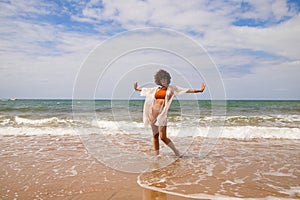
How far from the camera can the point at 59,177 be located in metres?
4.39

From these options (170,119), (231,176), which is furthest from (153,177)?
(170,119)

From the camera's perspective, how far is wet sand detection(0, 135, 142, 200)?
359cm

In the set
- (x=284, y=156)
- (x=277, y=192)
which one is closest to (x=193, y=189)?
(x=277, y=192)

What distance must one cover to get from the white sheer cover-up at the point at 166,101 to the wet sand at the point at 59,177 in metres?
1.35

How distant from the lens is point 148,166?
5188mm

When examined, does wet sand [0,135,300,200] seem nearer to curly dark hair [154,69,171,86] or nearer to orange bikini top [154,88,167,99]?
orange bikini top [154,88,167,99]

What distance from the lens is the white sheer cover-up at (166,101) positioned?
17.2ft

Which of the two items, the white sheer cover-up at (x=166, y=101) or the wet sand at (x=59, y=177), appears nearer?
the wet sand at (x=59, y=177)

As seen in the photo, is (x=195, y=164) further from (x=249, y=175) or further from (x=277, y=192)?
(x=277, y=192)

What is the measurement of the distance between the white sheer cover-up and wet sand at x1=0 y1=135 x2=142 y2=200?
135cm

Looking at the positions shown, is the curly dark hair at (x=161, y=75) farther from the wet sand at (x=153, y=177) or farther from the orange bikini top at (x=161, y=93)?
the wet sand at (x=153, y=177)

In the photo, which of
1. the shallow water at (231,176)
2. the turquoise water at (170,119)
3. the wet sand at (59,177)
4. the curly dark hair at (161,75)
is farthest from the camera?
the turquoise water at (170,119)

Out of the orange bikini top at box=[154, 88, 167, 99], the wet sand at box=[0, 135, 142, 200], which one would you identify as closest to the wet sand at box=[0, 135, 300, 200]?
the wet sand at box=[0, 135, 142, 200]

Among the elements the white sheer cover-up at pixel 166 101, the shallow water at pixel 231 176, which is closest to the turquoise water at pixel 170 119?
the white sheer cover-up at pixel 166 101
